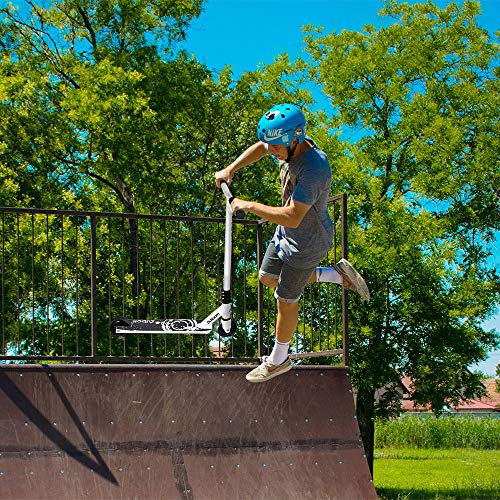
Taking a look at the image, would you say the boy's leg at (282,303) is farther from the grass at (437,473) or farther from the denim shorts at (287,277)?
the grass at (437,473)

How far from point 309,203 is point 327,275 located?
109cm

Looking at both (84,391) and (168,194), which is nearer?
(84,391)

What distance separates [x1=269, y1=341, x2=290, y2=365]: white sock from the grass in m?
17.9

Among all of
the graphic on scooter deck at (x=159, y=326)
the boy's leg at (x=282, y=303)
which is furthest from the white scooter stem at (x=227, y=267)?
the graphic on scooter deck at (x=159, y=326)

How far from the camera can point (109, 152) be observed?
2292 cm

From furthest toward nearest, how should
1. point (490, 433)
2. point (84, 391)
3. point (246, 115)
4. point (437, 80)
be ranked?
point (490, 433)
point (437, 80)
point (246, 115)
point (84, 391)

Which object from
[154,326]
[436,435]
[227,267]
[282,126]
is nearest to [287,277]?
[227,267]

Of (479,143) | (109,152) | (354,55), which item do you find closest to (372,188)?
(479,143)

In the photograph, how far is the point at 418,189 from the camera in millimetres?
24234

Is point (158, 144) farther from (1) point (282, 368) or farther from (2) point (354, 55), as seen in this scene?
(1) point (282, 368)

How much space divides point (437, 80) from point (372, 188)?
5.27 metres

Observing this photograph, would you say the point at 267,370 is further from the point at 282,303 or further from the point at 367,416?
the point at 367,416

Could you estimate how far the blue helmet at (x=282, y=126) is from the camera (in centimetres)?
457

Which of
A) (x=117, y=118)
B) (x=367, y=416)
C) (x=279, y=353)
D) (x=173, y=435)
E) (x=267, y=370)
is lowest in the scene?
(x=367, y=416)
